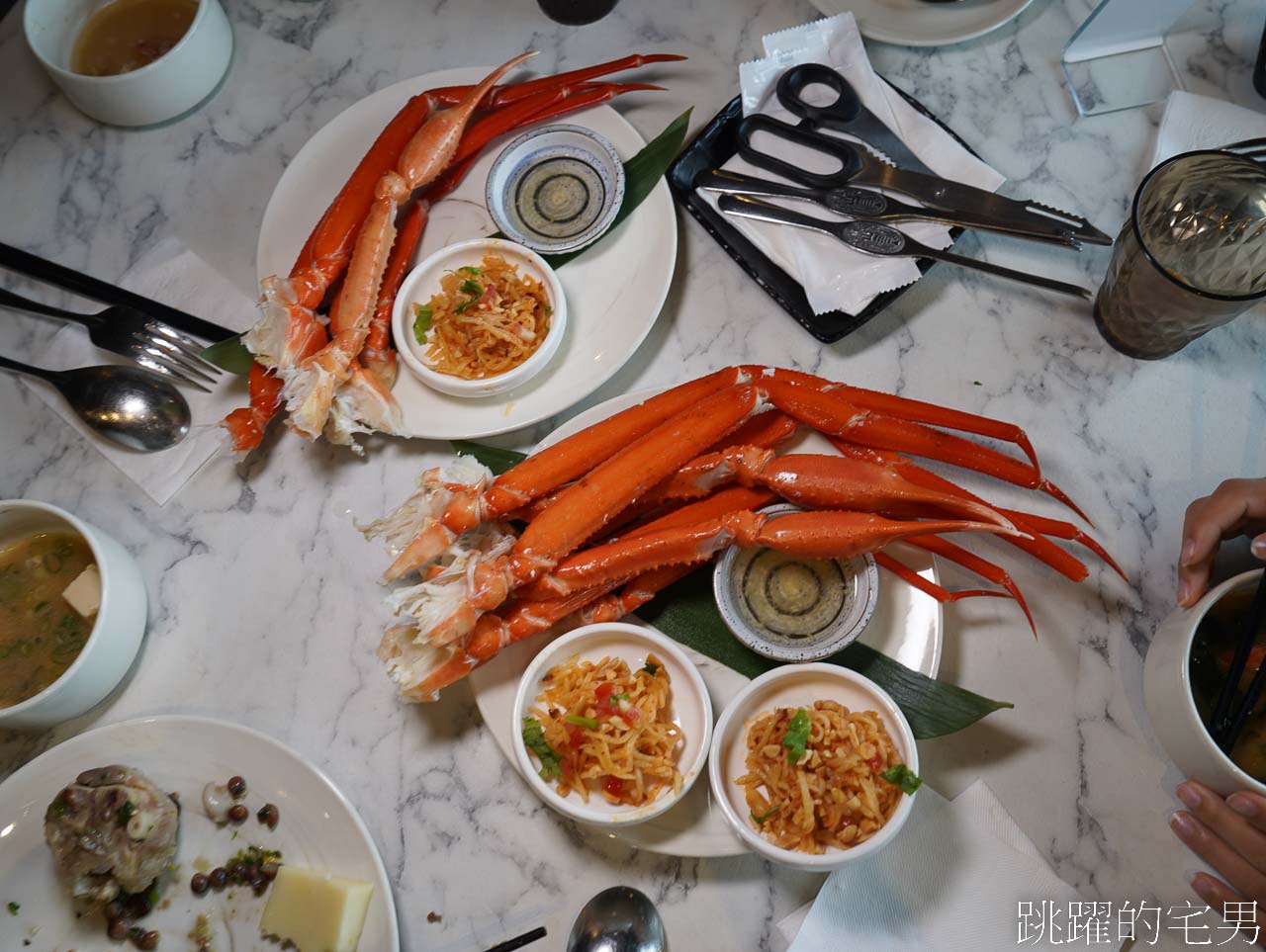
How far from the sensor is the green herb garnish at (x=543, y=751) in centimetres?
163

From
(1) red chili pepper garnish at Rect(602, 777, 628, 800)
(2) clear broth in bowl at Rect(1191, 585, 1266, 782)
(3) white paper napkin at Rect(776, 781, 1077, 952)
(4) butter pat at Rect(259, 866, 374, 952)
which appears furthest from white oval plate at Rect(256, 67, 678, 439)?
(2) clear broth in bowl at Rect(1191, 585, 1266, 782)

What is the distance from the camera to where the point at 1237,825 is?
1613 millimetres

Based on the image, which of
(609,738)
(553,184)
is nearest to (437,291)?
(553,184)

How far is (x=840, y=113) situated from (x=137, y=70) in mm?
1568

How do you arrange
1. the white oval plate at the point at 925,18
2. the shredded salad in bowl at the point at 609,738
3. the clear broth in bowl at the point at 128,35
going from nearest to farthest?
the shredded salad in bowl at the point at 609,738, the white oval plate at the point at 925,18, the clear broth in bowl at the point at 128,35

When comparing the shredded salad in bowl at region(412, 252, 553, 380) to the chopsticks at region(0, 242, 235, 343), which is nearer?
the shredded salad in bowl at region(412, 252, 553, 380)

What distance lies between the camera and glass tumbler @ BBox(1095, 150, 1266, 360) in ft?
5.98

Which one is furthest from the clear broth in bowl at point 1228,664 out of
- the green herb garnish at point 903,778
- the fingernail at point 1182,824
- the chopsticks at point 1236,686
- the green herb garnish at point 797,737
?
the green herb garnish at point 797,737

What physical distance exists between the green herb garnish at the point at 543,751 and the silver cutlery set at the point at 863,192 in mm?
1126

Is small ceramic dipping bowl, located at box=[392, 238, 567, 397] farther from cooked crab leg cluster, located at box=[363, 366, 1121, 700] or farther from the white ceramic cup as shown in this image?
the white ceramic cup

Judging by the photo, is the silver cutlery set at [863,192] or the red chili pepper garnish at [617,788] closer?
the red chili pepper garnish at [617,788]

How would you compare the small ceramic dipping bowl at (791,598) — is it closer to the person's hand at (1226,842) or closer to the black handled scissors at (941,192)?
the person's hand at (1226,842)

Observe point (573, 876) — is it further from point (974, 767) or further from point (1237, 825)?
point (1237, 825)

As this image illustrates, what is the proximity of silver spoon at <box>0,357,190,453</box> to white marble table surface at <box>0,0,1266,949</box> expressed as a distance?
107 millimetres
